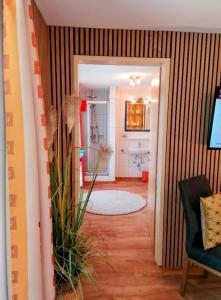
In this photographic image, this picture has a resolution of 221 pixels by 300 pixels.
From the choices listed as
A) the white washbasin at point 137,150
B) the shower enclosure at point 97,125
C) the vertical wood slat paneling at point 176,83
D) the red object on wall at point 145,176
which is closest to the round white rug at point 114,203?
the shower enclosure at point 97,125

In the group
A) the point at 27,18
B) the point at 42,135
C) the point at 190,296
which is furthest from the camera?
the point at 190,296

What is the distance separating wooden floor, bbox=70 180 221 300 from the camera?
213 centimetres

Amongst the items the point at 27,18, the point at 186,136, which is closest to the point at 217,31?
the point at 186,136

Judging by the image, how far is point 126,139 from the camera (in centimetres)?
569

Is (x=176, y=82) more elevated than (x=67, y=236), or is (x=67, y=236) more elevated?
(x=176, y=82)

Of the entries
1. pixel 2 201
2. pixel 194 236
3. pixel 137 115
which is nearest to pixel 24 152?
pixel 2 201

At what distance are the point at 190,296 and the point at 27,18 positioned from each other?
2.44 meters

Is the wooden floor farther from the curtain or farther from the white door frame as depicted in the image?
the curtain

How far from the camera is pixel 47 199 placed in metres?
1.33

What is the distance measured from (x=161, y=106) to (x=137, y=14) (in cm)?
88

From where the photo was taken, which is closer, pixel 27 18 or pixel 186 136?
pixel 27 18

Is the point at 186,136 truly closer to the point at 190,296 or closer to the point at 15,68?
the point at 190,296

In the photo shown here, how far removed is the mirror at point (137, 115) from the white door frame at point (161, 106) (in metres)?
3.19

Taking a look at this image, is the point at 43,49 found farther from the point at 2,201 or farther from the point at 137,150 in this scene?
the point at 137,150
